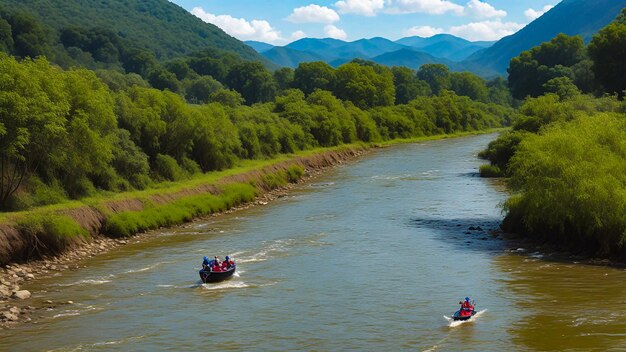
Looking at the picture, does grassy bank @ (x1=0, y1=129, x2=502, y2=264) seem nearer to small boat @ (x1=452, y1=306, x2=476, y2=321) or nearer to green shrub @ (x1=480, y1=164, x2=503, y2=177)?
green shrub @ (x1=480, y1=164, x2=503, y2=177)

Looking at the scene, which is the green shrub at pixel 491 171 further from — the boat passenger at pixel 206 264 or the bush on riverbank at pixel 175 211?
the boat passenger at pixel 206 264

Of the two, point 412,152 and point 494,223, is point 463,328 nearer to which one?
point 494,223

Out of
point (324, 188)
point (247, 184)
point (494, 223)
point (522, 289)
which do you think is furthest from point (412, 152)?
point (522, 289)

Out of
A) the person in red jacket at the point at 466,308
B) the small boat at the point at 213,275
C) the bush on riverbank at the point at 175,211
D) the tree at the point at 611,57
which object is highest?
the tree at the point at 611,57

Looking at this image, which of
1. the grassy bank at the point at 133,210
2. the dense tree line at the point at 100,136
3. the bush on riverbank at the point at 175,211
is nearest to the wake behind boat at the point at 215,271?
the grassy bank at the point at 133,210

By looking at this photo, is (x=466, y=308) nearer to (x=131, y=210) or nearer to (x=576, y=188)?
(x=576, y=188)

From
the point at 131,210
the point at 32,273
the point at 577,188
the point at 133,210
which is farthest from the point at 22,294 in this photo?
the point at 577,188

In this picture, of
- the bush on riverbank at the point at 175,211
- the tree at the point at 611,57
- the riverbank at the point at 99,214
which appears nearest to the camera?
the riverbank at the point at 99,214
